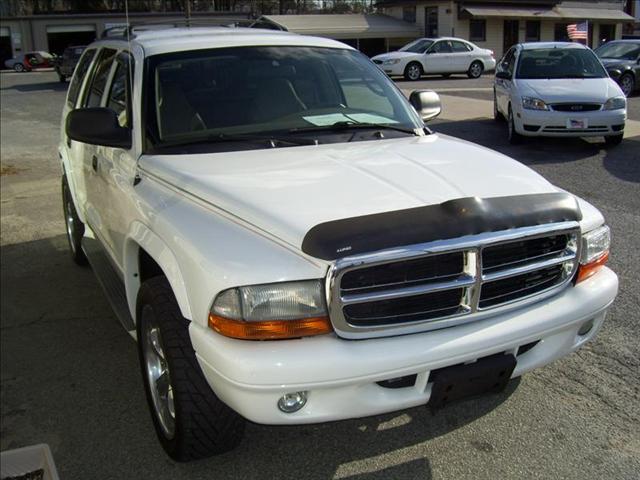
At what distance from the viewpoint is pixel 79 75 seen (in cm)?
578

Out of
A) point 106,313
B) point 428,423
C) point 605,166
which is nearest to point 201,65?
point 106,313

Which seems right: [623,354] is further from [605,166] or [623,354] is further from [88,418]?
[605,166]

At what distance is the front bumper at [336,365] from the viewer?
236 cm

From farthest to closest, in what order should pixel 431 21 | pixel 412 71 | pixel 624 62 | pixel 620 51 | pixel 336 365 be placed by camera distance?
1. pixel 431 21
2. pixel 412 71
3. pixel 620 51
4. pixel 624 62
5. pixel 336 365

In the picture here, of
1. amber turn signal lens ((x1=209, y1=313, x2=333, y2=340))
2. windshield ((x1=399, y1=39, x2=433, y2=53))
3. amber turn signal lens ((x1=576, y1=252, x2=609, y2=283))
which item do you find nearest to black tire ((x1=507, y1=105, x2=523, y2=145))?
amber turn signal lens ((x1=576, y1=252, x2=609, y2=283))

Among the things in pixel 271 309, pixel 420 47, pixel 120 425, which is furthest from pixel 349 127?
pixel 420 47

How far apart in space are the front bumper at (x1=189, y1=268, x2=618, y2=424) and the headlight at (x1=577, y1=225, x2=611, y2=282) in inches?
18.4

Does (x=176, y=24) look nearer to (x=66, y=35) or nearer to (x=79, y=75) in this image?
(x=79, y=75)

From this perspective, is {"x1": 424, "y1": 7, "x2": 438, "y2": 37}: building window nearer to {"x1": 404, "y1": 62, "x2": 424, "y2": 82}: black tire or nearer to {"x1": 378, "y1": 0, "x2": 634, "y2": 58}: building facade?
{"x1": 378, "y1": 0, "x2": 634, "y2": 58}: building facade

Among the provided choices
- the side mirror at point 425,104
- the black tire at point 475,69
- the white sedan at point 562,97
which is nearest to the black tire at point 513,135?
the white sedan at point 562,97

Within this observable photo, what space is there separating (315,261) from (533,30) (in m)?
44.4

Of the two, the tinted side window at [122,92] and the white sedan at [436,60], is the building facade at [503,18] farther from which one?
the tinted side window at [122,92]

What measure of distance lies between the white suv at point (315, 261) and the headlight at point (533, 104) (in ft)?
23.2

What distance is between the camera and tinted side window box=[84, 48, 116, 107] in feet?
15.6
